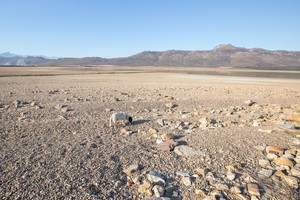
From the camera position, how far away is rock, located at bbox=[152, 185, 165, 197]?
3.23 m

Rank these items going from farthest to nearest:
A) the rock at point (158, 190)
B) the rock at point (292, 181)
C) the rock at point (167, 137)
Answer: the rock at point (167, 137)
the rock at point (292, 181)
the rock at point (158, 190)

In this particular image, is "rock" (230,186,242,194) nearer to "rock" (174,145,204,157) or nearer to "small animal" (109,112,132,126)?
"rock" (174,145,204,157)

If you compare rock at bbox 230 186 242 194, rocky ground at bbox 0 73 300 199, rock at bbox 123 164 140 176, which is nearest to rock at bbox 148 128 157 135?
rocky ground at bbox 0 73 300 199

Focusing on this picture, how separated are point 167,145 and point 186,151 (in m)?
0.48

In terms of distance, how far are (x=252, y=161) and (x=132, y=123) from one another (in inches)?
150

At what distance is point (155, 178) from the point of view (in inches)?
143

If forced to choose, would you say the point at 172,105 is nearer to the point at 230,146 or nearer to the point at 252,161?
the point at 230,146

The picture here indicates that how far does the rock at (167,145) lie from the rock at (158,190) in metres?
1.52

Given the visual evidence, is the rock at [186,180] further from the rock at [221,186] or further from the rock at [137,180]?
the rock at [137,180]

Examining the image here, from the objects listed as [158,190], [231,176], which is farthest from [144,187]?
[231,176]

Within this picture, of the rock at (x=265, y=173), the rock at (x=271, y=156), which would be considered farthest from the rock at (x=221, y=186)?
the rock at (x=271, y=156)

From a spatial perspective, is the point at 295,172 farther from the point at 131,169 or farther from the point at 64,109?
the point at 64,109

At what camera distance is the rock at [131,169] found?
386cm

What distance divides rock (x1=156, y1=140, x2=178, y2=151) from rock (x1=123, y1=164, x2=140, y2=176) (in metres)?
1.01
